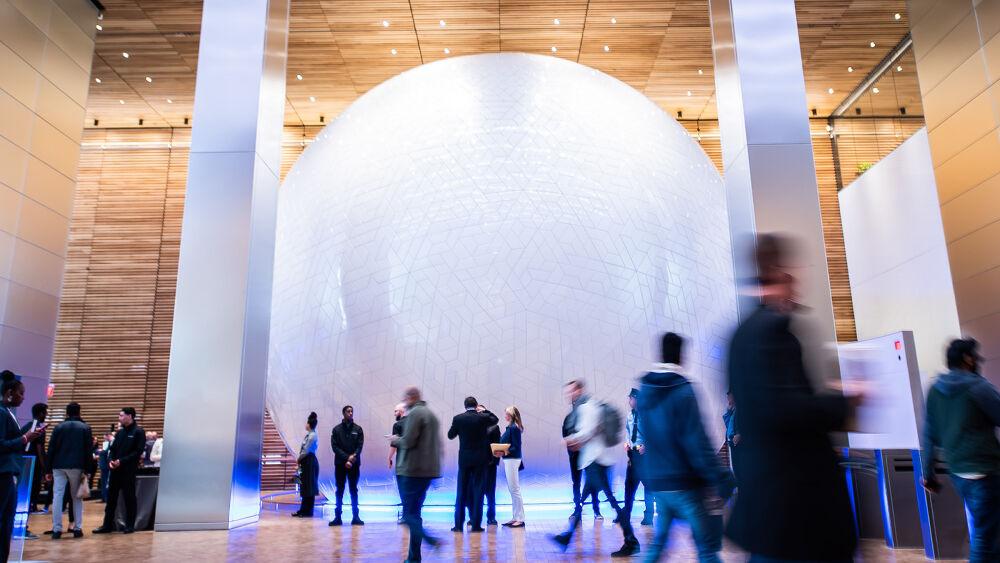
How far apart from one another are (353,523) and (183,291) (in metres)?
3.01

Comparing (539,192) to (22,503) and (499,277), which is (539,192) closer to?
(499,277)

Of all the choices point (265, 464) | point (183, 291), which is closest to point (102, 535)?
point (183, 291)

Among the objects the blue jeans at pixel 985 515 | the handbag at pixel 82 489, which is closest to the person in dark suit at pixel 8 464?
the handbag at pixel 82 489

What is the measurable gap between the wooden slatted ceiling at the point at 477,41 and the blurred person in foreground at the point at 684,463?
10.9 meters

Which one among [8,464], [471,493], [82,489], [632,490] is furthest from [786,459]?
[82,489]

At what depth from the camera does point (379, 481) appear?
Answer: 820 cm

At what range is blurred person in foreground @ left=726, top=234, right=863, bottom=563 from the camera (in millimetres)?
1917

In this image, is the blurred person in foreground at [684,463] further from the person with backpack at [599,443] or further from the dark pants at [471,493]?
the dark pants at [471,493]

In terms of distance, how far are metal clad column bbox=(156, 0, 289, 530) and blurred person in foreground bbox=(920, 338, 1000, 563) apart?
5886mm

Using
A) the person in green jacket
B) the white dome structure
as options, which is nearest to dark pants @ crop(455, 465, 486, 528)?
the white dome structure

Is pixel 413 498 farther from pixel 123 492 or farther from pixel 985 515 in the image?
pixel 123 492

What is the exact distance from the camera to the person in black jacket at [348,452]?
24.9 feet

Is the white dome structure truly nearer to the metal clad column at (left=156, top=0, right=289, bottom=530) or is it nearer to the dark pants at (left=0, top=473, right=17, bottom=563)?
the metal clad column at (left=156, top=0, right=289, bottom=530)

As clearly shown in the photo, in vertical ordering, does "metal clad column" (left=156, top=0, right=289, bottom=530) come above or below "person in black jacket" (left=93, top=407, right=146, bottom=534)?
above
